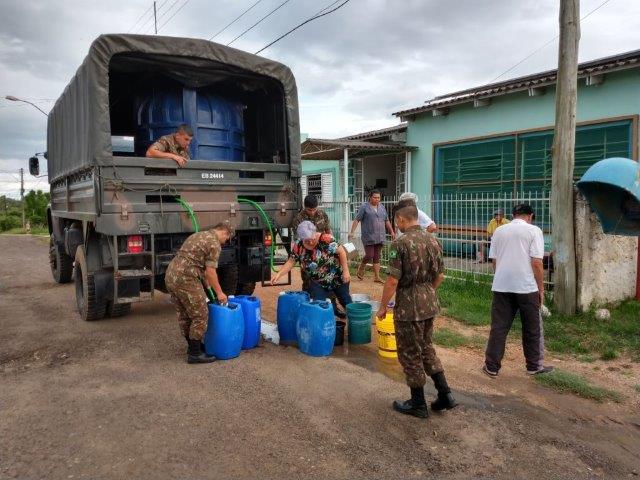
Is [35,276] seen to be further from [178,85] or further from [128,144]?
[178,85]

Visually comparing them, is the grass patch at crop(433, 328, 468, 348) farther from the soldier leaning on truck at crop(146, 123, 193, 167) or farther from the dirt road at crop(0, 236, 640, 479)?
the soldier leaning on truck at crop(146, 123, 193, 167)

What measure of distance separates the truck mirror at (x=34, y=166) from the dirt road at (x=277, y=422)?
6200 mm

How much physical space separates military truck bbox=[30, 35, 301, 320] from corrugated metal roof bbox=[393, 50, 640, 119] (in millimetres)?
5585

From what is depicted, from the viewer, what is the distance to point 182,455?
3.08 metres

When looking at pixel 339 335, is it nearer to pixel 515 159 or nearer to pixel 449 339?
pixel 449 339

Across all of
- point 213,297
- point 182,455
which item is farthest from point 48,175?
point 182,455

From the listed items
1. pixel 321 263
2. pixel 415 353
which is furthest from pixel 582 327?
pixel 415 353

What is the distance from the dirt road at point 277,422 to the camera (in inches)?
118

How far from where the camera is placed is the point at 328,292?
551 centimetres

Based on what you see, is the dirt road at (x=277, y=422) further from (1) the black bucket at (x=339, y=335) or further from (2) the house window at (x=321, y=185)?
(2) the house window at (x=321, y=185)

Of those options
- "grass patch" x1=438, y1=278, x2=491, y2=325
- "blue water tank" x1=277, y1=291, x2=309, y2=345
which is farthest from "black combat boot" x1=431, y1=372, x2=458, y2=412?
"grass patch" x1=438, y1=278, x2=491, y2=325

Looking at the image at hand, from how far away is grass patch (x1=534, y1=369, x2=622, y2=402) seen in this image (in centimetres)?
413

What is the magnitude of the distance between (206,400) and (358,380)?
1285 mm

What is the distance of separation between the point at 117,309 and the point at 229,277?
5.08ft
